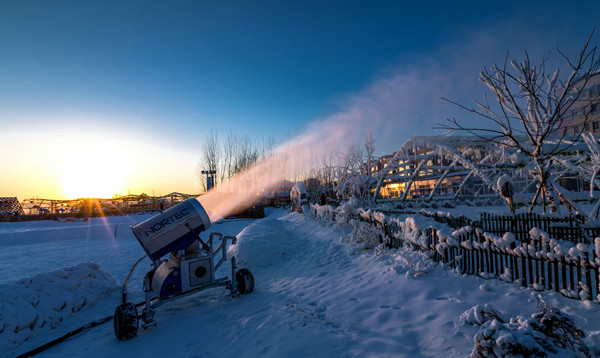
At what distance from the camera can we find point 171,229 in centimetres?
524

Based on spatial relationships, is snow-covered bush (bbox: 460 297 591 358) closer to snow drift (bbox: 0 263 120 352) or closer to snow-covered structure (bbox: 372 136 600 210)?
snow-covered structure (bbox: 372 136 600 210)

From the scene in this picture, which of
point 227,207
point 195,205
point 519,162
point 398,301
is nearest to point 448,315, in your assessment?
point 398,301

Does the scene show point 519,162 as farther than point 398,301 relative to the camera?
Yes

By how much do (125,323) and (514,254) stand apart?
616 centimetres

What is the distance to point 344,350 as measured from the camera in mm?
3232

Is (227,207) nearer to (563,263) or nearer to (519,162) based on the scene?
(519,162)

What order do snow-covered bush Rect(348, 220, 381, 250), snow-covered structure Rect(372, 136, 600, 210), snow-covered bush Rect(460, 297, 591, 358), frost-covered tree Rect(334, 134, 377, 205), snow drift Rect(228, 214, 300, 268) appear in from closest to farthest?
snow-covered bush Rect(460, 297, 591, 358) < snow-covered bush Rect(348, 220, 381, 250) < snow drift Rect(228, 214, 300, 268) < snow-covered structure Rect(372, 136, 600, 210) < frost-covered tree Rect(334, 134, 377, 205)

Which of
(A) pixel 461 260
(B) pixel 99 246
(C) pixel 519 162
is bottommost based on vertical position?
(B) pixel 99 246

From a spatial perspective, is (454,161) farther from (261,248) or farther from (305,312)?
(305,312)

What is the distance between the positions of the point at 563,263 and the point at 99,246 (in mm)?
17256

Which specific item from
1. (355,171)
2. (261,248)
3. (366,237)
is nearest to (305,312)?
(366,237)

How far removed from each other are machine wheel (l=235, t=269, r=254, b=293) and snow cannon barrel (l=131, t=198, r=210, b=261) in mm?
1341

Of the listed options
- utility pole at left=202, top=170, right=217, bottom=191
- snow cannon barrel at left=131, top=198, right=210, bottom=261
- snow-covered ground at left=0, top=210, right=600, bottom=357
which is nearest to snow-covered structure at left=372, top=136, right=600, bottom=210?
snow-covered ground at left=0, top=210, right=600, bottom=357

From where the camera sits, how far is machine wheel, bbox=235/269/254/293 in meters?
6.05
